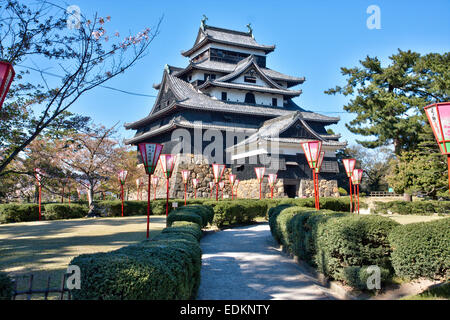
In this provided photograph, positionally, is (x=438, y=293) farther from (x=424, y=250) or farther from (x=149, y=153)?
(x=149, y=153)

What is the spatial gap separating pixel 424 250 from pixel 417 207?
63.3 feet

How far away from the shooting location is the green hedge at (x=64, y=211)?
1958cm

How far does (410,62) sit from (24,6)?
86.7 feet

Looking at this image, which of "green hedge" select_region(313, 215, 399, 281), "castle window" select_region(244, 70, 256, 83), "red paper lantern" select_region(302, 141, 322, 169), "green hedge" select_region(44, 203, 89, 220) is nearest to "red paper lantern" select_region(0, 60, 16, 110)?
"green hedge" select_region(313, 215, 399, 281)

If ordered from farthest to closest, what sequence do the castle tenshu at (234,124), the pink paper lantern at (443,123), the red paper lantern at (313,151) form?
the castle tenshu at (234,124) → the red paper lantern at (313,151) → the pink paper lantern at (443,123)

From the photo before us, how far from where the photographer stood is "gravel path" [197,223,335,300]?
5781 millimetres

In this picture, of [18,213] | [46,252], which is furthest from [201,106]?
[46,252]

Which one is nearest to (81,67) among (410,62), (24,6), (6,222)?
(24,6)

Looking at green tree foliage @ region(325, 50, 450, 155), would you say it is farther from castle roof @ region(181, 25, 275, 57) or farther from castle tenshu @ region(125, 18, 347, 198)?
castle roof @ region(181, 25, 275, 57)

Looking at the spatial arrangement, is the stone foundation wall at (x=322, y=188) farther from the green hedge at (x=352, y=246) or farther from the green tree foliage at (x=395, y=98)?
the green hedge at (x=352, y=246)

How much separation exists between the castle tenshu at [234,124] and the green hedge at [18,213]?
10307 mm

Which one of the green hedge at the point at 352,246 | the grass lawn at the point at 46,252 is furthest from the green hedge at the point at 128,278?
the green hedge at the point at 352,246

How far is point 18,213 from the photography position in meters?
18.9
